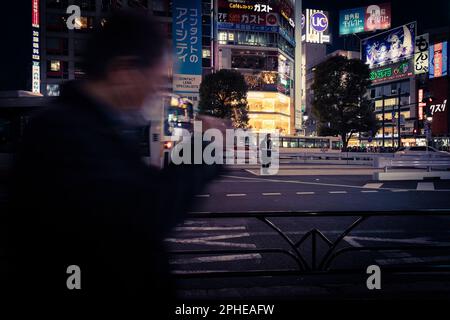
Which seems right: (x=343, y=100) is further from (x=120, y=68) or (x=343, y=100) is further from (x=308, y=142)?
(x=120, y=68)

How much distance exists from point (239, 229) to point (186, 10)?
640 centimetres

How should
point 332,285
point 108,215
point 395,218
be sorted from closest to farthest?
point 108,215, point 332,285, point 395,218

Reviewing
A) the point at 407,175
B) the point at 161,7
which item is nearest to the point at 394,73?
the point at 161,7

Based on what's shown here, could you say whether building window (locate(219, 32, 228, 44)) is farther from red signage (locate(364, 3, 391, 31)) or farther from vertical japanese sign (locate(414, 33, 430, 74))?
red signage (locate(364, 3, 391, 31))

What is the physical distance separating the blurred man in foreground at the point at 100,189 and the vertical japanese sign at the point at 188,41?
8.13 meters

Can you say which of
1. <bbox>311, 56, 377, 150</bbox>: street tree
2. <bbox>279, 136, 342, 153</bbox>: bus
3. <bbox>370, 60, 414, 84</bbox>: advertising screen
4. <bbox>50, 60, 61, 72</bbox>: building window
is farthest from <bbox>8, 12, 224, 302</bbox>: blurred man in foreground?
<bbox>370, 60, 414, 84</bbox>: advertising screen

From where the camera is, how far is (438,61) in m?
75.2

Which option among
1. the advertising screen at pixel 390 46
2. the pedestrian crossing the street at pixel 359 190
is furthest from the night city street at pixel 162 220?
the advertising screen at pixel 390 46

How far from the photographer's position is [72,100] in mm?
1306

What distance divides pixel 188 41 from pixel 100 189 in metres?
9.24

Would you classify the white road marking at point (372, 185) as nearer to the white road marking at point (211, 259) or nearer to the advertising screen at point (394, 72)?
the white road marking at point (211, 259)

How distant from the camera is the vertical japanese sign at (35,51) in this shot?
48.4 meters
